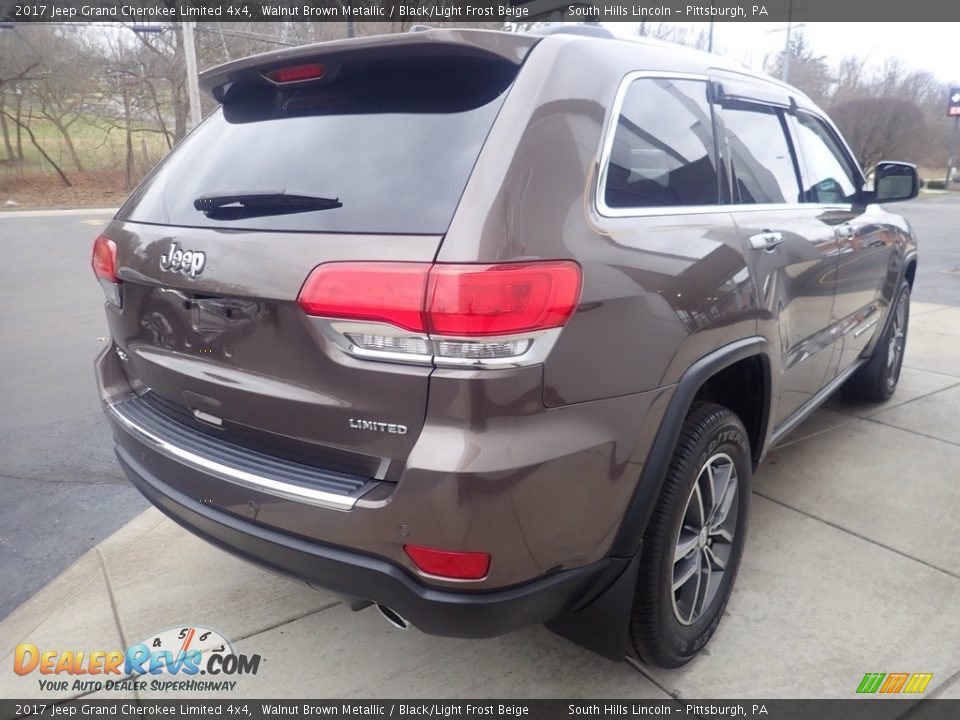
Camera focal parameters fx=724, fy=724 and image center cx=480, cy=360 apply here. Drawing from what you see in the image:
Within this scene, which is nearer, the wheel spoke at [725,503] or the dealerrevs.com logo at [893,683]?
the dealerrevs.com logo at [893,683]

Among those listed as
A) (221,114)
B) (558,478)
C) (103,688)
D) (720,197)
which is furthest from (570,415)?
(103,688)

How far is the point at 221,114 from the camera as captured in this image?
242 centimetres

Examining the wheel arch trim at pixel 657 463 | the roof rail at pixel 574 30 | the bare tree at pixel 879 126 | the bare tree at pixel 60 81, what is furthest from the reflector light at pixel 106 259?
the bare tree at pixel 879 126

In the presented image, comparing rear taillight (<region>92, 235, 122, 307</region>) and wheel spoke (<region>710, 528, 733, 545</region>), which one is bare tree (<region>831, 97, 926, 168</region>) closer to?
wheel spoke (<region>710, 528, 733, 545</region>)

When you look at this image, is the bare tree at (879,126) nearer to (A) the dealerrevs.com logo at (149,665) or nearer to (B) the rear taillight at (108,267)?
(B) the rear taillight at (108,267)

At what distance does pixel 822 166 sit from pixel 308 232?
2753 millimetres

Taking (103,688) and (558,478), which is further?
(103,688)

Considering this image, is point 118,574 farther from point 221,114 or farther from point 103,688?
point 221,114

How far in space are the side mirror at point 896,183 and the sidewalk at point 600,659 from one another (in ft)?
4.97

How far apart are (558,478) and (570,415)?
147mm

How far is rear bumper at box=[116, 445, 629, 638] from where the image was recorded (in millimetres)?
1699

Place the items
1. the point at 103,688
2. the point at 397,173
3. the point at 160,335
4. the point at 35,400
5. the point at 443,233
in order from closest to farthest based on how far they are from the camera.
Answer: the point at 443,233 → the point at 397,173 → the point at 160,335 → the point at 103,688 → the point at 35,400

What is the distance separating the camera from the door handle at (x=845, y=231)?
327cm

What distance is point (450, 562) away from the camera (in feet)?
5.43
